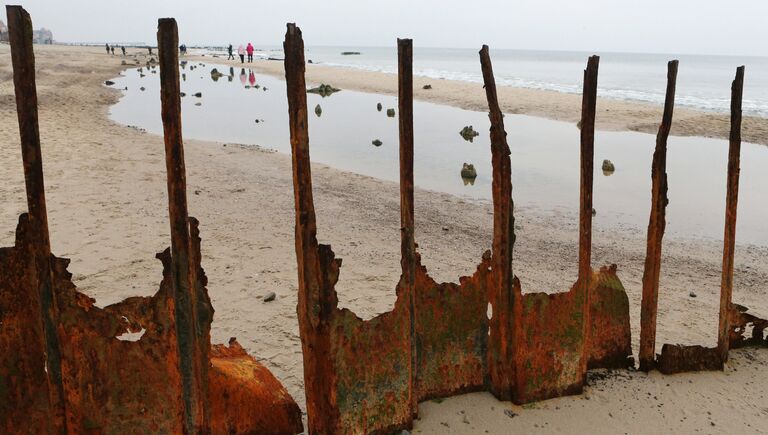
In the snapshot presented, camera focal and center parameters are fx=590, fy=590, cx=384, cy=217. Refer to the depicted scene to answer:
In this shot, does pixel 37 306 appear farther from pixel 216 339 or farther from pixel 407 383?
pixel 216 339

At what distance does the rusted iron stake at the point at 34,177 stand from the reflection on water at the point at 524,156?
8615 mm

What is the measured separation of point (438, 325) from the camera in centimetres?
355

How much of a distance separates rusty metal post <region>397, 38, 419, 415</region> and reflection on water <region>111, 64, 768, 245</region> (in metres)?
7.20

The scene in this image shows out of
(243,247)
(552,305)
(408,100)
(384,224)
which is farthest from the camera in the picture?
(384,224)

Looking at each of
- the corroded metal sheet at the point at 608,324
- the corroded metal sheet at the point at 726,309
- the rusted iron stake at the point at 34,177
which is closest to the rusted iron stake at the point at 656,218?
the corroded metal sheet at the point at 726,309

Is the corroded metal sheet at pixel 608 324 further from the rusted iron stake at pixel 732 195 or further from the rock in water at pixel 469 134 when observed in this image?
the rock in water at pixel 469 134

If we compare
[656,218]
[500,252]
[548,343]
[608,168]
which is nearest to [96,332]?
[500,252]

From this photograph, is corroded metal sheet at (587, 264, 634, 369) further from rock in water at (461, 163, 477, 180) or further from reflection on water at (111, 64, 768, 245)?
rock in water at (461, 163, 477, 180)

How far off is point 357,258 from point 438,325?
325 centimetres

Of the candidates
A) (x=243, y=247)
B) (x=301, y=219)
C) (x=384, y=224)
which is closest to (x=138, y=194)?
→ (x=243, y=247)

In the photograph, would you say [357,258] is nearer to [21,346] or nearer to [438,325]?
[438,325]

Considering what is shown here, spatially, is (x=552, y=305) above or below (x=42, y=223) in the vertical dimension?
below

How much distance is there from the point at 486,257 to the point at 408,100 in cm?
106

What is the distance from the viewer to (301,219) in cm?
281
